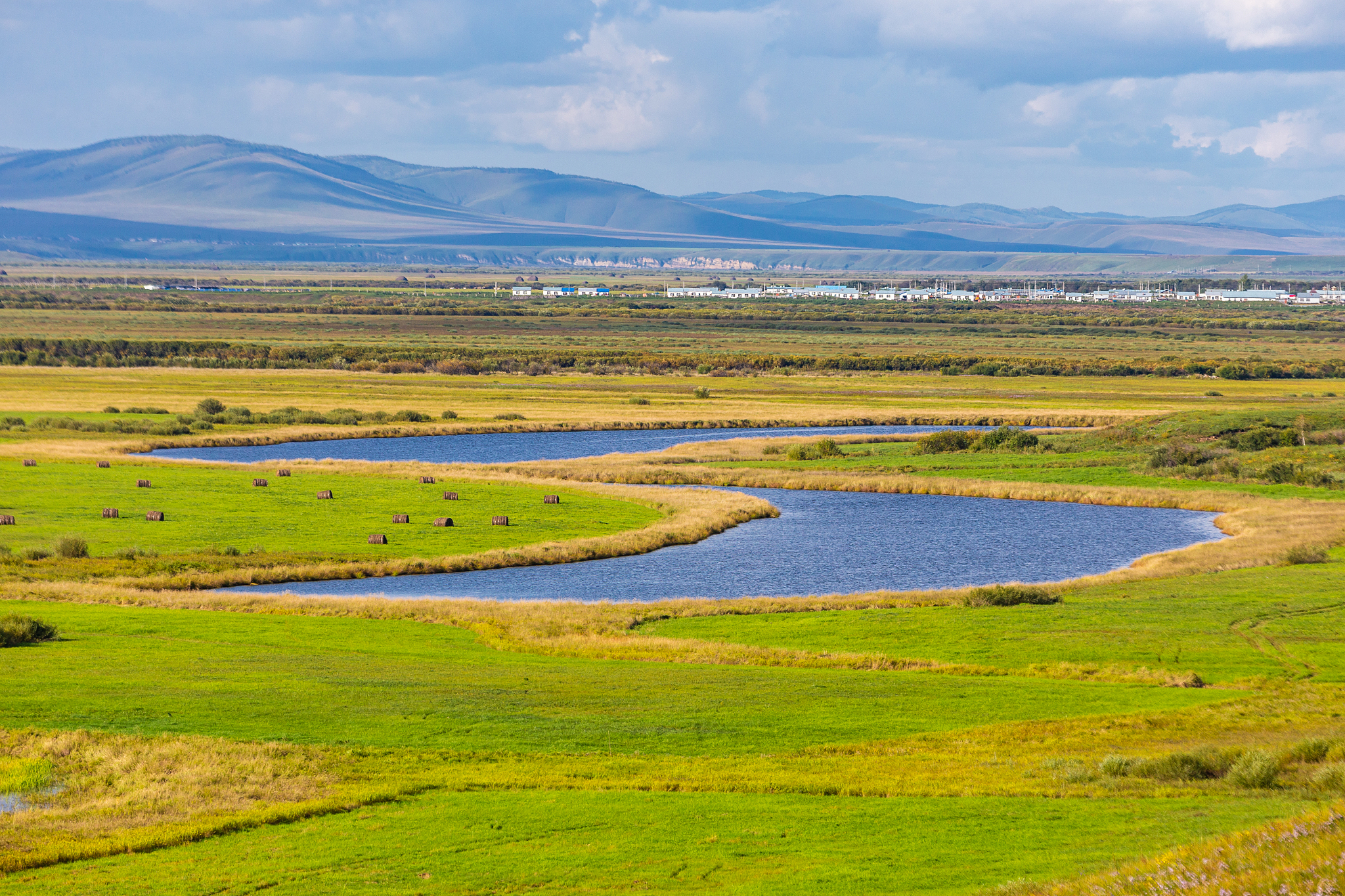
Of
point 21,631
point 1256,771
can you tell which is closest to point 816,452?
point 21,631

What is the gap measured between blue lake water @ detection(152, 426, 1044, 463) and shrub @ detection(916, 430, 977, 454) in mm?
9431

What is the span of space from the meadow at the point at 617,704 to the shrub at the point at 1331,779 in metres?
0.05

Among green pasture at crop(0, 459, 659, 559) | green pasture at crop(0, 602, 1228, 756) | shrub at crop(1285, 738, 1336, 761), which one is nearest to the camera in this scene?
shrub at crop(1285, 738, 1336, 761)

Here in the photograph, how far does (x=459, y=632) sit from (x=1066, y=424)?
67121mm

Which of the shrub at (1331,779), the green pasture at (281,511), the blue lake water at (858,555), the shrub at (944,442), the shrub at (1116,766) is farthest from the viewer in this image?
the shrub at (944,442)

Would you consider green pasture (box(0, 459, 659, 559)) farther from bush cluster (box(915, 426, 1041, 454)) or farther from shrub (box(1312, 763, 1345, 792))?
shrub (box(1312, 763, 1345, 792))

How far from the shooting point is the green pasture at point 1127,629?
28828 millimetres

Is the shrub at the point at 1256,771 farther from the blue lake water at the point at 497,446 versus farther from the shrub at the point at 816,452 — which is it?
the blue lake water at the point at 497,446

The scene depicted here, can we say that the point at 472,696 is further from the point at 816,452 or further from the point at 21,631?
the point at 816,452

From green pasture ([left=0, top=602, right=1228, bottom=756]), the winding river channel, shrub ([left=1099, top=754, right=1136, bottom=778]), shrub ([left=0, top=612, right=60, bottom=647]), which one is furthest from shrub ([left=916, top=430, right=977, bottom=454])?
shrub ([left=1099, top=754, right=1136, bottom=778])

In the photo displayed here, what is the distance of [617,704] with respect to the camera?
938 inches

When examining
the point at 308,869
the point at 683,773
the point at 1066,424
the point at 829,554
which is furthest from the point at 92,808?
the point at 1066,424

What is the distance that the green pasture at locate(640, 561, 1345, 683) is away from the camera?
28.8m

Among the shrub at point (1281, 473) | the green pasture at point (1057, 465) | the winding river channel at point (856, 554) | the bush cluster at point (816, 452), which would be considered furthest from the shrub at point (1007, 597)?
the bush cluster at point (816, 452)
